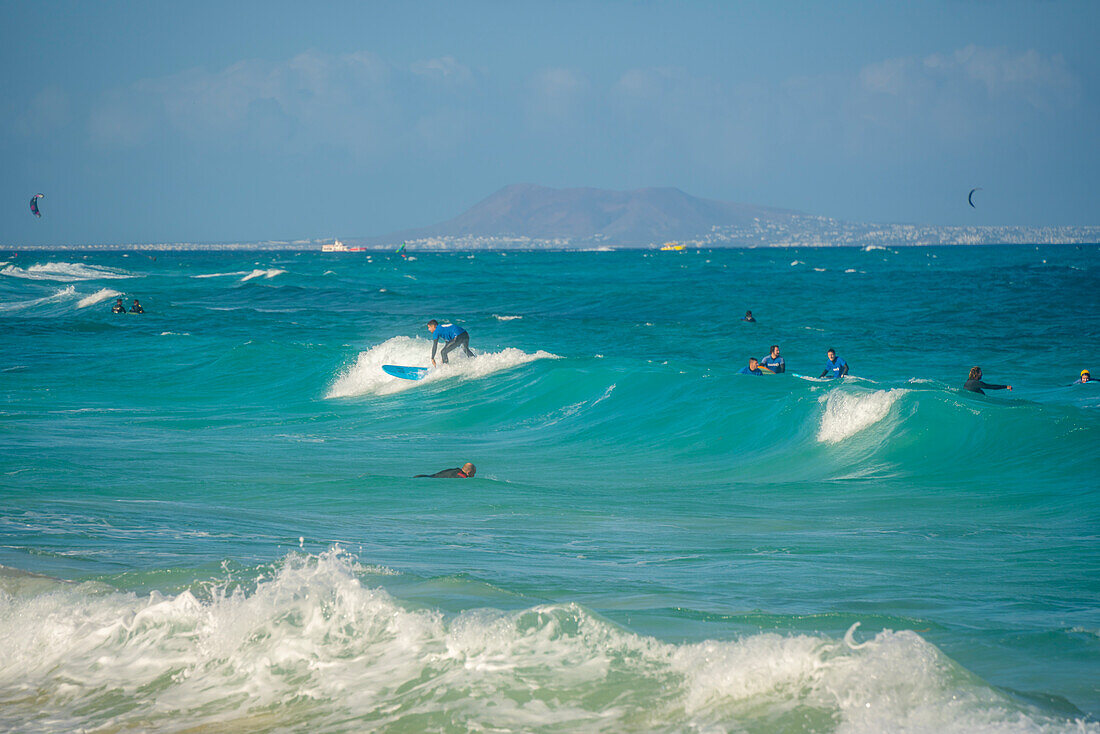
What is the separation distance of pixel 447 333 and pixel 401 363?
2517 mm

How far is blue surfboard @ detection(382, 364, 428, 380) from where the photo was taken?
23.8 meters

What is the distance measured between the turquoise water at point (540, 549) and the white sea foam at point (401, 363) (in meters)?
0.13

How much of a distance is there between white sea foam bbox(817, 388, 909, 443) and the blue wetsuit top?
10.1 metres

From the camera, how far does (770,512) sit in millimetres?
11148

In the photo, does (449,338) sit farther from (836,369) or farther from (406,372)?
(836,369)

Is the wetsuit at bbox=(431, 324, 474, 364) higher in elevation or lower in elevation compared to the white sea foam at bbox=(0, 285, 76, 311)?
lower

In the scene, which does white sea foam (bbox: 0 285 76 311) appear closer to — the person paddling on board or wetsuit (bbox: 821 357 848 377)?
the person paddling on board

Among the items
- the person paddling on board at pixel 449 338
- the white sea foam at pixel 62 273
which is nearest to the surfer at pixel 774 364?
the person paddling on board at pixel 449 338

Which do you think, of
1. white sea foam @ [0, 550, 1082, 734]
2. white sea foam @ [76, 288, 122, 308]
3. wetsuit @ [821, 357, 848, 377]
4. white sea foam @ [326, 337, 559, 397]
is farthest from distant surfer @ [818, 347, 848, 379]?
white sea foam @ [76, 288, 122, 308]

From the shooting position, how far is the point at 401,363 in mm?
25812

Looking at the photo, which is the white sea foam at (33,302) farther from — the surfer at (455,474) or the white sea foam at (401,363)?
the surfer at (455,474)

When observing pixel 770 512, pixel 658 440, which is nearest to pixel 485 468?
pixel 658 440

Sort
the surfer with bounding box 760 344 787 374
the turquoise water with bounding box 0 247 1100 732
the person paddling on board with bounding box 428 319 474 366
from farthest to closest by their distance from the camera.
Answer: the person paddling on board with bounding box 428 319 474 366 < the surfer with bounding box 760 344 787 374 < the turquoise water with bounding box 0 247 1100 732

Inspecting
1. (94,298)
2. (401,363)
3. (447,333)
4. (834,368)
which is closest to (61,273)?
(94,298)
